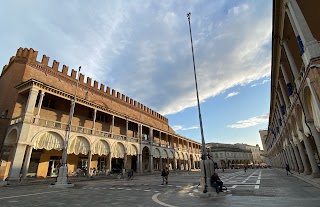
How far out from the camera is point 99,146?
24781 mm

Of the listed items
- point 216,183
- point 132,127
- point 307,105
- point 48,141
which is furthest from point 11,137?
point 307,105

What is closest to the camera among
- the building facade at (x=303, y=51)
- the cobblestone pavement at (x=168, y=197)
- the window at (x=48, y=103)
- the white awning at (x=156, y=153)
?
the cobblestone pavement at (x=168, y=197)

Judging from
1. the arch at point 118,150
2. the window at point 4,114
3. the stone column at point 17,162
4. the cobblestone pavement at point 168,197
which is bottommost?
the cobblestone pavement at point 168,197

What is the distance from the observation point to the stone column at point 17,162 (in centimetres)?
1568

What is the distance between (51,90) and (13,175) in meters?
9.00

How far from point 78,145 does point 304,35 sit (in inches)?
897

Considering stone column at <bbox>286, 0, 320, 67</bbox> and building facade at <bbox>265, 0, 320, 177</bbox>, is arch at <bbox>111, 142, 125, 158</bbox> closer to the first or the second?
building facade at <bbox>265, 0, 320, 177</bbox>

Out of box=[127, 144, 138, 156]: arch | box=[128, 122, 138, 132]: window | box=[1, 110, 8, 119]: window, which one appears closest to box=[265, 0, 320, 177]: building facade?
box=[127, 144, 138, 156]: arch

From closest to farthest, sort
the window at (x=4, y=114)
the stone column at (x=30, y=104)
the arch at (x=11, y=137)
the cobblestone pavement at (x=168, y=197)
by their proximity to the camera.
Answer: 1. the cobblestone pavement at (x=168, y=197)
2. the stone column at (x=30, y=104)
3. the arch at (x=11, y=137)
4. the window at (x=4, y=114)

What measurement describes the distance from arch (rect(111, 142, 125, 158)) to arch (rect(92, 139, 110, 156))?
1.11 meters

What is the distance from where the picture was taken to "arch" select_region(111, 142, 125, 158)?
26.9 metres

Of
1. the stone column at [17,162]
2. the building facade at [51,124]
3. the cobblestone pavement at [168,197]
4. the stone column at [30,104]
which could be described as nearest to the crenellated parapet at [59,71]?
the building facade at [51,124]

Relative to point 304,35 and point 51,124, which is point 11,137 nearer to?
point 51,124

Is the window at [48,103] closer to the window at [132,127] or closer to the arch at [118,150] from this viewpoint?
the arch at [118,150]
